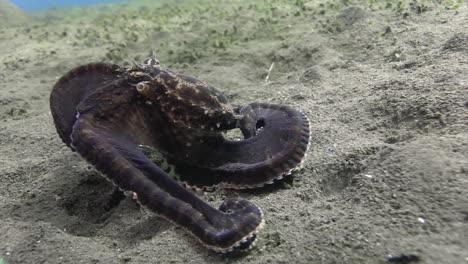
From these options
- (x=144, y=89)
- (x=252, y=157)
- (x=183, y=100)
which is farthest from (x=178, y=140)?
(x=252, y=157)

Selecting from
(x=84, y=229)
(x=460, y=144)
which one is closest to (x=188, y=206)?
(x=84, y=229)

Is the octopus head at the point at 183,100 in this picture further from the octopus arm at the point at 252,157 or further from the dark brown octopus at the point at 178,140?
the octopus arm at the point at 252,157

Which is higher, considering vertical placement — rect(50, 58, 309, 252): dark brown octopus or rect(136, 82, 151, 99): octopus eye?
rect(136, 82, 151, 99): octopus eye

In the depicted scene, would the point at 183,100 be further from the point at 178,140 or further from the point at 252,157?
the point at 252,157

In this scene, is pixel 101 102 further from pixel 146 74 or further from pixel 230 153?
pixel 230 153

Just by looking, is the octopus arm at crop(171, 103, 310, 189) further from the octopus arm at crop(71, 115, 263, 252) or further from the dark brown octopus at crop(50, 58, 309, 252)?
the octopus arm at crop(71, 115, 263, 252)

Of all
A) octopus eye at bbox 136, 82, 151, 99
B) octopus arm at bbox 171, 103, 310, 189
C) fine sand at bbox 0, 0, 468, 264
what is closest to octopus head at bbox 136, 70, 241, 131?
octopus eye at bbox 136, 82, 151, 99

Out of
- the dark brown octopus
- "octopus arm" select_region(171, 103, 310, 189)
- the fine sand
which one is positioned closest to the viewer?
the fine sand

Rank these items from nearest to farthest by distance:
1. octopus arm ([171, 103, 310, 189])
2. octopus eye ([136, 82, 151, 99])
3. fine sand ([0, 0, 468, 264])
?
1. fine sand ([0, 0, 468, 264])
2. octopus eye ([136, 82, 151, 99])
3. octopus arm ([171, 103, 310, 189])
